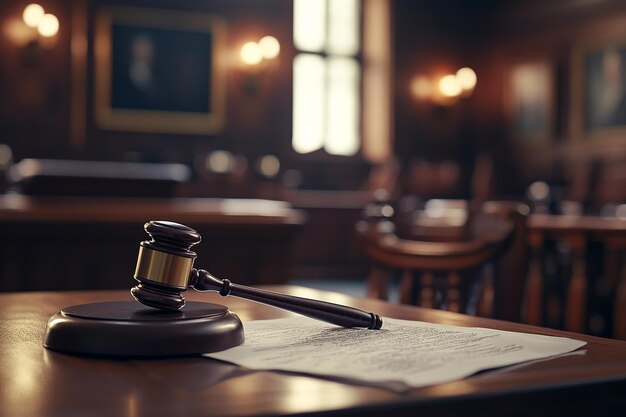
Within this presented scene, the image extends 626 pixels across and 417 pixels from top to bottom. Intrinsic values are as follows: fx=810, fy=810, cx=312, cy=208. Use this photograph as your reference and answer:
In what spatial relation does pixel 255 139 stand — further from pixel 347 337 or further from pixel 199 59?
pixel 347 337

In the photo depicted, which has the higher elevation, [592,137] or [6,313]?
[592,137]

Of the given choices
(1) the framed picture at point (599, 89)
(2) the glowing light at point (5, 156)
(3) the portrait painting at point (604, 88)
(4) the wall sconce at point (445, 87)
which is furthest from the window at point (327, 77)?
(2) the glowing light at point (5, 156)

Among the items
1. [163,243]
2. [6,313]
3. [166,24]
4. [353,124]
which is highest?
[166,24]

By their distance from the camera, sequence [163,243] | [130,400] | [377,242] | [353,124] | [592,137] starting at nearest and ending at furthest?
[130,400], [163,243], [377,242], [592,137], [353,124]

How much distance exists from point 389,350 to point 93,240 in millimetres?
1891

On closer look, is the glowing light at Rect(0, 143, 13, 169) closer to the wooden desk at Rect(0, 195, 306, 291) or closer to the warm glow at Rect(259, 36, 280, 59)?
the warm glow at Rect(259, 36, 280, 59)

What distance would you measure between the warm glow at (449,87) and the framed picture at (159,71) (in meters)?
3.18

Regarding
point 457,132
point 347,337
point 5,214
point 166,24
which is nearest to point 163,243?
point 347,337

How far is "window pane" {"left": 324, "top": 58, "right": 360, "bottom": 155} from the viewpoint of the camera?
1029 centimetres

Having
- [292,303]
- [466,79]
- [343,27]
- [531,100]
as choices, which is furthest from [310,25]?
[292,303]

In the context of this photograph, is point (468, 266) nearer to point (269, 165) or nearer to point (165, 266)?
point (165, 266)

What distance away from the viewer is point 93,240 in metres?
2.50

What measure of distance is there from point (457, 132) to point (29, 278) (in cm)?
914

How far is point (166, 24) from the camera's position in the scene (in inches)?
354
